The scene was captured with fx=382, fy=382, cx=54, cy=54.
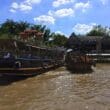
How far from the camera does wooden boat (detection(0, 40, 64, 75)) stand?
26.6 meters

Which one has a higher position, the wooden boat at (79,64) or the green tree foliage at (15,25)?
the green tree foliage at (15,25)

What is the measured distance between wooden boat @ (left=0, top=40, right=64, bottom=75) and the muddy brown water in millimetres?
830

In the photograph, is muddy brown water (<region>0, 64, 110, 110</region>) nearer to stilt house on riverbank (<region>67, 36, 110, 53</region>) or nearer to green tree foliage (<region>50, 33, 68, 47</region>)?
stilt house on riverbank (<region>67, 36, 110, 53</region>)

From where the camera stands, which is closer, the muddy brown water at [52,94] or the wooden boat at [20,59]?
the muddy brown water at [52,94]

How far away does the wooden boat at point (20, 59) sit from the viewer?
26.6 meters

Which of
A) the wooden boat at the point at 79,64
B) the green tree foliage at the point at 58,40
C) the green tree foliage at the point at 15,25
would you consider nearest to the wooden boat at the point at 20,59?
the wooden boat at the point at 79,64

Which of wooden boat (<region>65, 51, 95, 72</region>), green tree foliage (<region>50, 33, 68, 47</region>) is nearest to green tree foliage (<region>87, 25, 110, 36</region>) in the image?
green tree foliage (<region>50, 33, 68, 47</region>)

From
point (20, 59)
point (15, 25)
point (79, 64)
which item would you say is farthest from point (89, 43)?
point (20, 59)

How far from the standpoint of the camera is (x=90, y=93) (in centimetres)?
2180

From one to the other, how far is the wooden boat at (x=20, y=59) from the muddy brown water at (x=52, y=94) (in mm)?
830

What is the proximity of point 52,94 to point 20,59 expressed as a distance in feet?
21.8

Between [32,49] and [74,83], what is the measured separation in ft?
23.3

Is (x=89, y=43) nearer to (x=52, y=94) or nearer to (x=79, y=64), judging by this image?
(x=79, y=64)

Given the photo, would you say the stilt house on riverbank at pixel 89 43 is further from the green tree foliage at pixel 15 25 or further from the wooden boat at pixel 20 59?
the wooden boat at pixel 20 59
